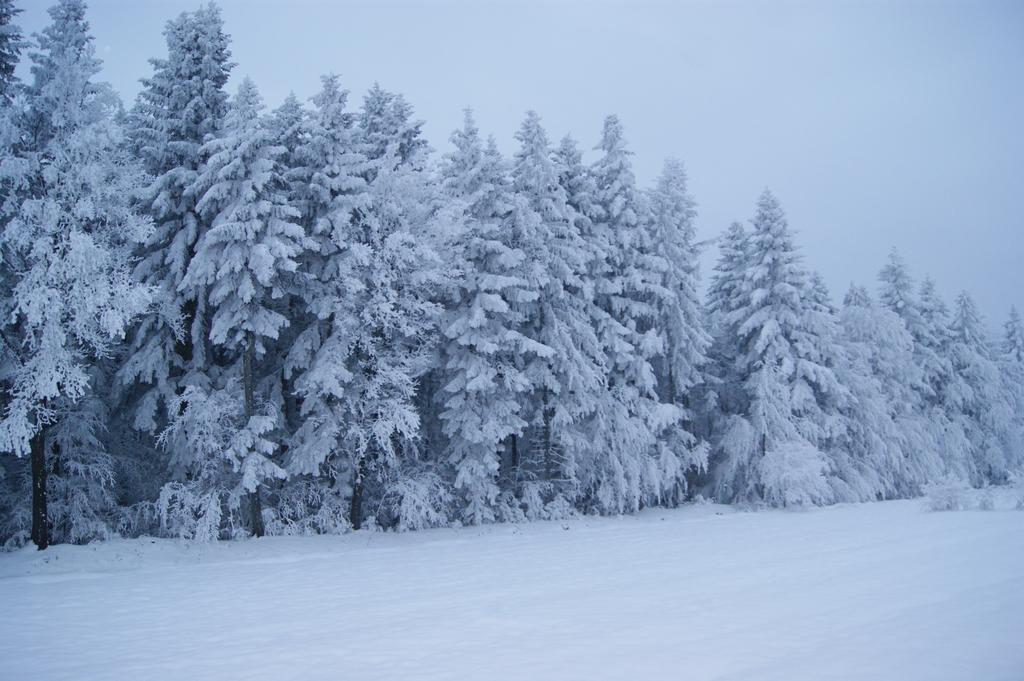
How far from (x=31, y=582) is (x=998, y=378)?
51805 millimetres

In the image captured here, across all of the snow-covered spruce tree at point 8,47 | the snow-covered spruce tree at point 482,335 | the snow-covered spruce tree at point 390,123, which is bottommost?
the snow-covered spruce tree at point 482,335

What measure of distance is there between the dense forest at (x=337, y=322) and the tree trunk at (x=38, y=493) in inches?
4.0

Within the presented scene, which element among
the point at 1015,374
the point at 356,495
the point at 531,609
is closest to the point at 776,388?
the point at 356,495

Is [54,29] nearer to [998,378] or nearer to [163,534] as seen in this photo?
[163,534]

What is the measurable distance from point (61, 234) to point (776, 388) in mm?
28197

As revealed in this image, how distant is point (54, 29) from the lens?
709 inches

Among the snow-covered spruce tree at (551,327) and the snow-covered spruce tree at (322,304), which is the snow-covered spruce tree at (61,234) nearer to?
the snow-covered spruce tree at (322,304)

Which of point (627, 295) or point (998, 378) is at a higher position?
point (627, 295)

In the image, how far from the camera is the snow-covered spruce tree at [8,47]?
17748 mm

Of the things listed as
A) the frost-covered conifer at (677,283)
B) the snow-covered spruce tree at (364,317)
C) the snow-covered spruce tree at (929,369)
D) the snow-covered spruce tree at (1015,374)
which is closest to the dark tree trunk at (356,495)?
the snow-covered spruce tree at (364,317)

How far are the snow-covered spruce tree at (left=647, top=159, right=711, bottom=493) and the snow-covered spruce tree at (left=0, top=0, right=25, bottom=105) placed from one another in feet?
76.5

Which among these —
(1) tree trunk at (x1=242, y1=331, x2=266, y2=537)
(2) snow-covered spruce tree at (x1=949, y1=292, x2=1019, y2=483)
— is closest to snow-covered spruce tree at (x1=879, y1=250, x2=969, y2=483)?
(2) snow-covered spruce tree at (x1=949, y1=292, x2=1019, y2=483)

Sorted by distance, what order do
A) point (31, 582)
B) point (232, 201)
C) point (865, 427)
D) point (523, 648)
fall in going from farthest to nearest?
point (865, 427)
point (232, 201)
point (31, 582)
point (523, 648)

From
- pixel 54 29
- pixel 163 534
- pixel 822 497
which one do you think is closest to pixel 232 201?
pixel 54 29
